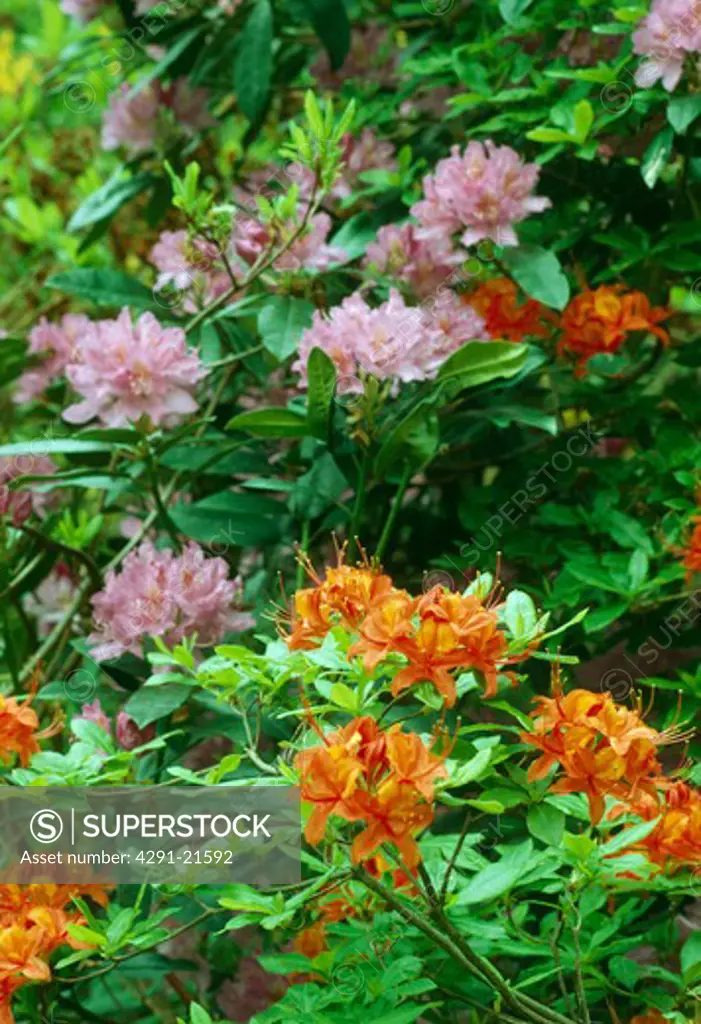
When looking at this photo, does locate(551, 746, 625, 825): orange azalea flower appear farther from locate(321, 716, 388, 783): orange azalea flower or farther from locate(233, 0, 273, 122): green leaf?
locate(233, 0, 273, 122): green leaf

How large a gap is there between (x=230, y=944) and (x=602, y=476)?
65 cm

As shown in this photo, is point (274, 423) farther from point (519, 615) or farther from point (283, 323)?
point (519, 615)

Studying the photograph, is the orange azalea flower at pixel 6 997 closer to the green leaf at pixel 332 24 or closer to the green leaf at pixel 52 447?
the green leaf at pixel 52 447

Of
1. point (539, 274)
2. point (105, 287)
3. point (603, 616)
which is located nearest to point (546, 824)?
point (603, 616)

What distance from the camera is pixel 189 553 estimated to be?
147 cm

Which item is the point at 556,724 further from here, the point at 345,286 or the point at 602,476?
the point at 345,286

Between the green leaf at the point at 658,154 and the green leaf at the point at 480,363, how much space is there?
24cm

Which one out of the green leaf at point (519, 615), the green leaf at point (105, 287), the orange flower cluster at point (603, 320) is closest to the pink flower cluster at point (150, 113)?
the green leaf at point (105, 287)

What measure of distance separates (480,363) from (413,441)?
0.33ft

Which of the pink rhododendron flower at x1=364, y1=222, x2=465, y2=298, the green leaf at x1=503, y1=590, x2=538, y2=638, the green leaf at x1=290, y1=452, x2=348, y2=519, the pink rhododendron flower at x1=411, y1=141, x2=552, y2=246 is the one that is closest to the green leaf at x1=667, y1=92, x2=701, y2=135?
the pink rhododendron flower at x1=411, y1=141, x2=552, y2=246

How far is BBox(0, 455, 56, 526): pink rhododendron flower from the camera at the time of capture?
1538mm

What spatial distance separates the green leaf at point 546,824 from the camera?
3.44 feet

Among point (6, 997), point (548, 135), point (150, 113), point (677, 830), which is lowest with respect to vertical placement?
point (677, 830)

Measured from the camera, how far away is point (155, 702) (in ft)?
4.43
